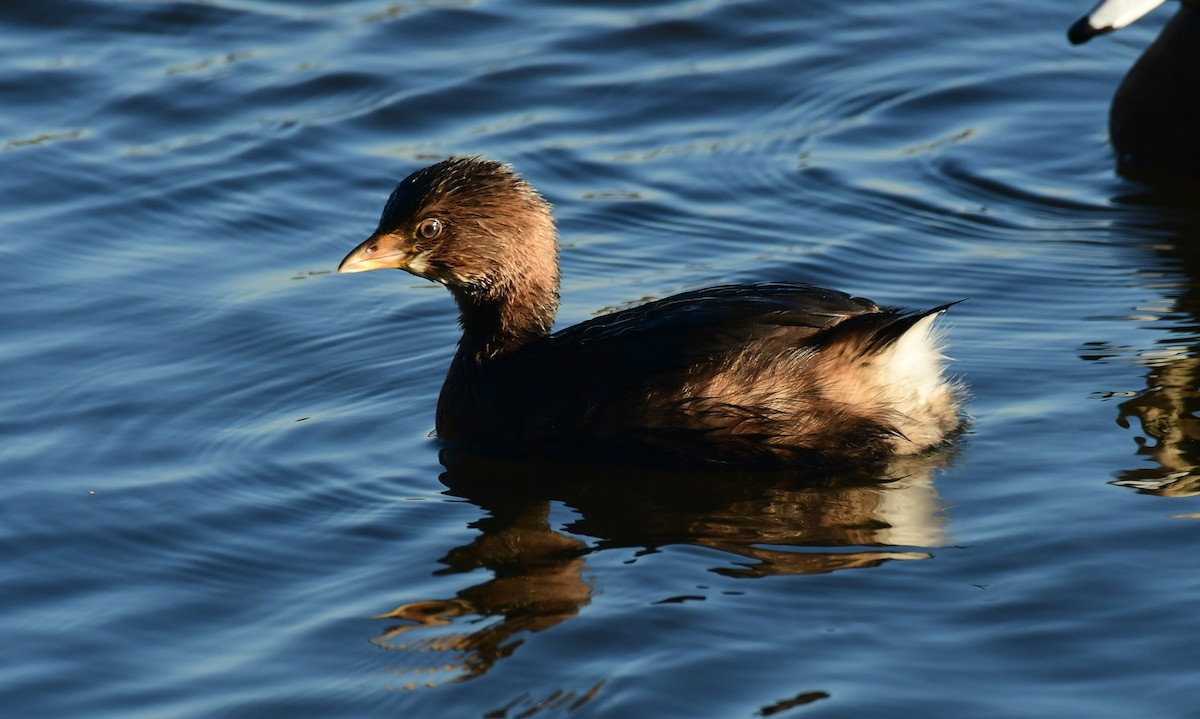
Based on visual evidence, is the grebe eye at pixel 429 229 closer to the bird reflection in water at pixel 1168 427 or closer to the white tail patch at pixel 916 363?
the white tail patch at pixel 916 363

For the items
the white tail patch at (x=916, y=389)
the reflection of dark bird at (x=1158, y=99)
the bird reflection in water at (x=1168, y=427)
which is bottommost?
the bird reflection in water at (x=1168, y=427)

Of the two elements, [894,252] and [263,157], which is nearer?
[894,252]

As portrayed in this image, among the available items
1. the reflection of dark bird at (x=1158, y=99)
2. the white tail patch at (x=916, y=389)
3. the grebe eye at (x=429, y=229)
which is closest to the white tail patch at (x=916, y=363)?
the white tail patch at (x=916, y=389)

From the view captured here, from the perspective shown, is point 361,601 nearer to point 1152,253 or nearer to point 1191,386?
point 1191,386

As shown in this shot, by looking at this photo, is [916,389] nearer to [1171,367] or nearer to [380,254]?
[1171,367]

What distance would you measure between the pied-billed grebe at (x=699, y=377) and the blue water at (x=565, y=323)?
0.47 ft

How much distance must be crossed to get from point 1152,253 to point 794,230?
165cm

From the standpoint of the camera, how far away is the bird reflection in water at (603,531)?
5406 mm

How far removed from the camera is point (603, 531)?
613 centimetres

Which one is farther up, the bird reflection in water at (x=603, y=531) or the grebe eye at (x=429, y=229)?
the grebe eye at (x=429, y=229)

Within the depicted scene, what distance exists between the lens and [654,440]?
21.3ft

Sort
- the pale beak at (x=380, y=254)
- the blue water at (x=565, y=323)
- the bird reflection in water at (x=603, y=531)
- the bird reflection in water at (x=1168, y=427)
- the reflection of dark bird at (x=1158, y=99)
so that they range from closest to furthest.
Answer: the blue water at (x=565, y=323)
the bird reflection in water at (x=603, y=531)
the bird reflection in water at (x=1168, y=427)
the pale beak at (x=380, y=254)
the reflection of dark bird at (x=1158, y=99)

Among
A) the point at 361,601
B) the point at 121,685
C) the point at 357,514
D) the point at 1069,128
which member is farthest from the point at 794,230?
the point at 121,685

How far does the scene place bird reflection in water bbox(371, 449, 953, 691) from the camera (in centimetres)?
541
